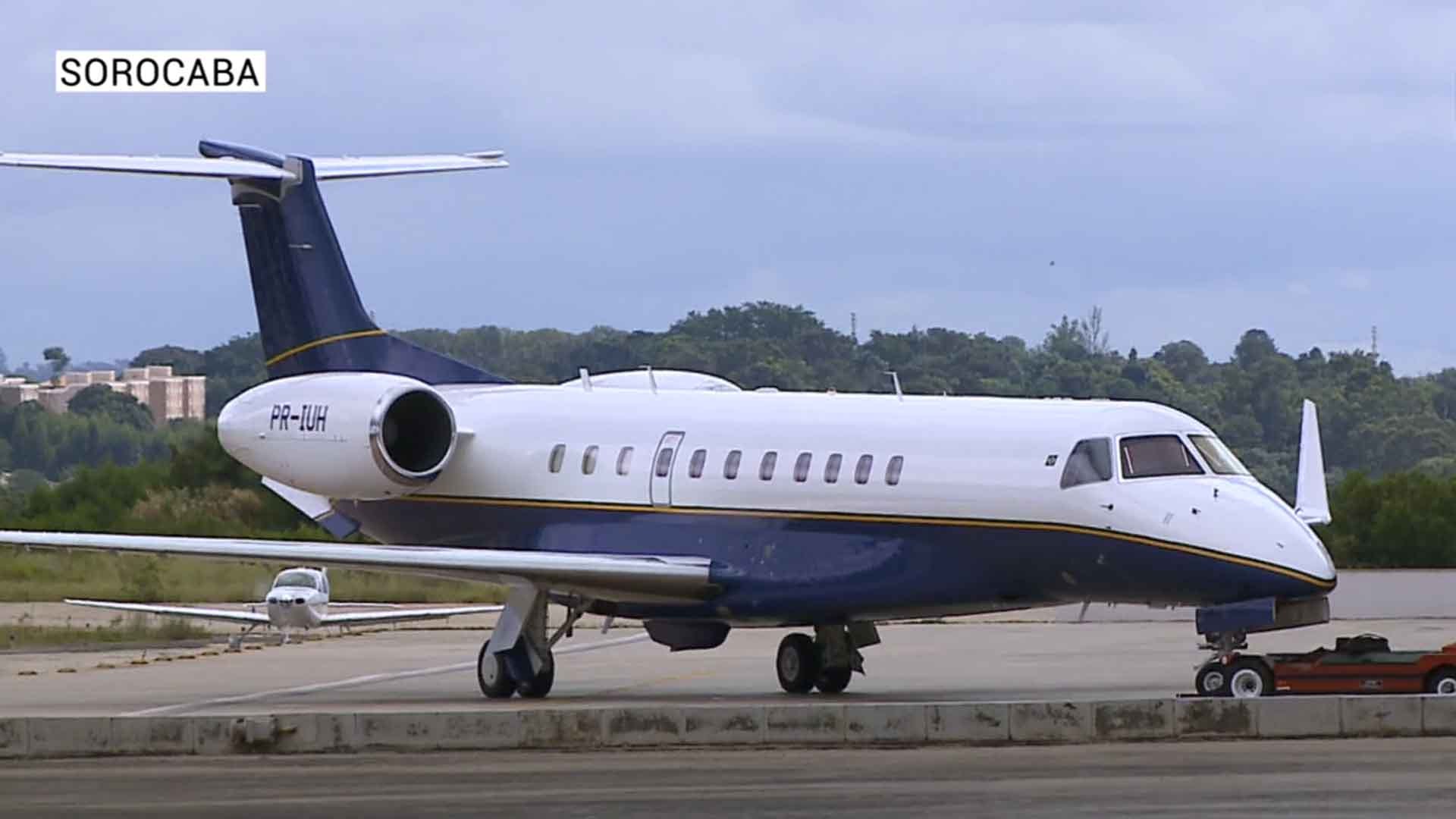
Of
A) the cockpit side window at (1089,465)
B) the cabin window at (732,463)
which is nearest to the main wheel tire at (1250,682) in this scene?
the cockpit side window at (1089,465)

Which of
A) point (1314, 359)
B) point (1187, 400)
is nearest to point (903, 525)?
point (1187, 400)

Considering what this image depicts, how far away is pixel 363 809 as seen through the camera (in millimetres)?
14484

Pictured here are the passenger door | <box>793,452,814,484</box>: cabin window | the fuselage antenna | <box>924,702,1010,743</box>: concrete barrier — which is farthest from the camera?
the passenger door

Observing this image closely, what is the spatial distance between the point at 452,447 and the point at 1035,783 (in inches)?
492

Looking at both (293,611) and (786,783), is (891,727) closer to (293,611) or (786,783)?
(786,783)

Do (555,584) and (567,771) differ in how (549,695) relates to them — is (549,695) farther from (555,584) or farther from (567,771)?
(567,771)

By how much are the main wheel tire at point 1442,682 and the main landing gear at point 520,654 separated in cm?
845

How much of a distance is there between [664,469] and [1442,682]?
7915 mm

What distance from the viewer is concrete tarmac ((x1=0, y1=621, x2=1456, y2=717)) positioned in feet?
79.0

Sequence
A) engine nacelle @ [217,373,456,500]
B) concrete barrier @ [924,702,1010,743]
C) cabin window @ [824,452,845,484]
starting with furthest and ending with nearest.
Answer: engine nacelle @ [217,373,456,500] < cabin window @ [824,452,845,484] < concrete barrier @ [924,702,1010,743]

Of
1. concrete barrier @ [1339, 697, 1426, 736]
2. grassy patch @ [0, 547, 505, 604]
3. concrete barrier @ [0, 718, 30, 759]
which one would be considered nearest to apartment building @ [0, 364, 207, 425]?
grassy patch @ [0, 547, 505, 604]

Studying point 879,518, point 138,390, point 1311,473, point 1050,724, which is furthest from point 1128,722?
point 138,390

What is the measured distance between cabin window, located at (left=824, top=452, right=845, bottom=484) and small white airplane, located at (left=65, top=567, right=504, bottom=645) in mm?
8367

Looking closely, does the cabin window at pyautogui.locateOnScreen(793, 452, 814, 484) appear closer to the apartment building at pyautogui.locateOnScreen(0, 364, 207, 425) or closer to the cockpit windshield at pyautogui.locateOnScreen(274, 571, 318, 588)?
the cockpit windshield at pyautogui.locateOnScreen(274, 571, 318, 588)
